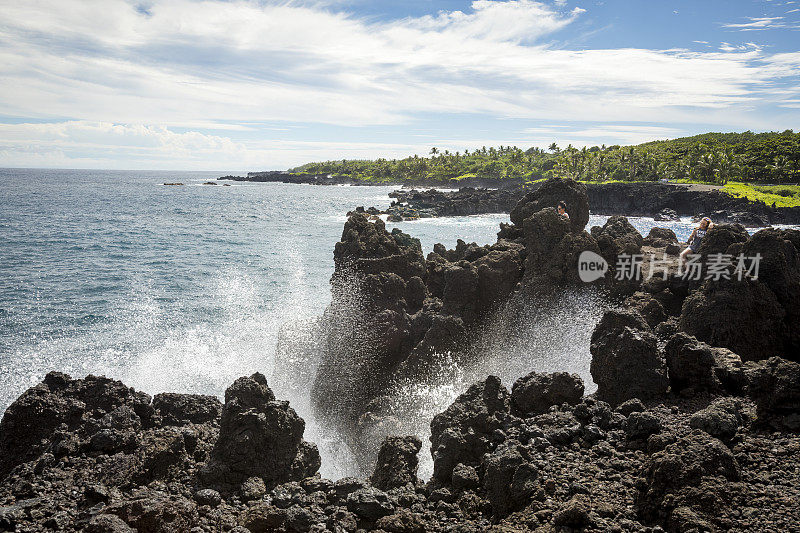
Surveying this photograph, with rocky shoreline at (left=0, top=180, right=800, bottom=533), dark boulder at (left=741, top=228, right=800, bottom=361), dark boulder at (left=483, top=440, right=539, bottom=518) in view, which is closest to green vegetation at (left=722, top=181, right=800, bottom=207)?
dark boulder at (left=741, top=228, right=800, bottom=361)

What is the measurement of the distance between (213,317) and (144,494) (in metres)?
21.5

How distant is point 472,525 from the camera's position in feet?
22.2

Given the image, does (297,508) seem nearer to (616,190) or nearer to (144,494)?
(144,494)

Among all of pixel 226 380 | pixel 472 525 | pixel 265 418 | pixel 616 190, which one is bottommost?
pixel 226 380

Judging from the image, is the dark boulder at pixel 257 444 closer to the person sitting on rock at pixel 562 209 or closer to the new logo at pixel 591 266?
the new logo at pixel 591 266

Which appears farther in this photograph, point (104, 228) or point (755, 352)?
point (104, 228)

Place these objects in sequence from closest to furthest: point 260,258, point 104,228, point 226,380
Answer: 1. point 226,380
2. point 260,258
3. point 104,228

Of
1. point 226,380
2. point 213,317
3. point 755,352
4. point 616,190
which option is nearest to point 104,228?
point 213,317

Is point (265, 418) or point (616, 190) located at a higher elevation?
point (616, 190)

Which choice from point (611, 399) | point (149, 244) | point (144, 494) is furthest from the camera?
point (149, 244)

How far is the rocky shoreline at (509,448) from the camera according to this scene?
6.29 metres

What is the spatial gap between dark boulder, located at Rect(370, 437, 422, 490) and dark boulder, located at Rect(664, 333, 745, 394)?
16.5 ft

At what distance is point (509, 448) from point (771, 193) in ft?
318

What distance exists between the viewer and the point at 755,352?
11805mm
